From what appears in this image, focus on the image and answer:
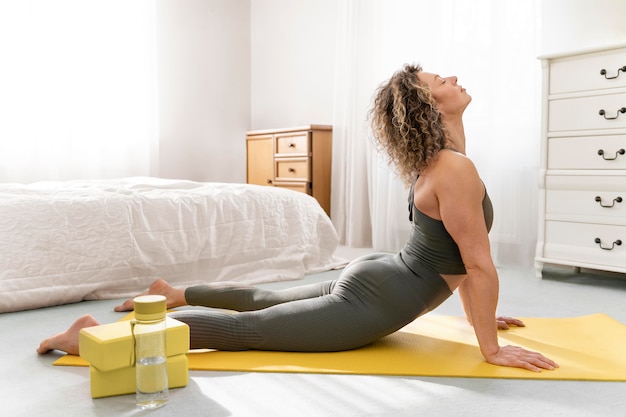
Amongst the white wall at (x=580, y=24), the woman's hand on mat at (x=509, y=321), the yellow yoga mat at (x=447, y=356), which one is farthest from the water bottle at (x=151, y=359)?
the white wall at (x=580, y=24)

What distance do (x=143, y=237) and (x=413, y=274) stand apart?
1.41 metres

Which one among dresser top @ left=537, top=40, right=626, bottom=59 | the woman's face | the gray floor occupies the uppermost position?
dresser top @ left=537, top=40, right=626, bottom=59

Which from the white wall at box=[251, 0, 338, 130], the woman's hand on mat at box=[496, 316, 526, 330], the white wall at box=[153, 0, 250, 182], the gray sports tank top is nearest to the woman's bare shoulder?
the gray sports tank top

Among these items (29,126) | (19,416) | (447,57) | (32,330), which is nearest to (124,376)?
(19,416)

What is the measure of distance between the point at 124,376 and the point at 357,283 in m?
0.65

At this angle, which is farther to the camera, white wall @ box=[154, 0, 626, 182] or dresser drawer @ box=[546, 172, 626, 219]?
white wall @ box=[154, 0, 626, 182]

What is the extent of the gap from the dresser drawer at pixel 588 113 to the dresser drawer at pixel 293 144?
190 centimetres

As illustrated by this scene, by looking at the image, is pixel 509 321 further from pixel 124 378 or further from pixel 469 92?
pixel 469 92

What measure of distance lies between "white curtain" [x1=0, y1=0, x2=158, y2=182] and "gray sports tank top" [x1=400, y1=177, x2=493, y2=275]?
11.3 feet

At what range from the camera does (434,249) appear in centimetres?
167

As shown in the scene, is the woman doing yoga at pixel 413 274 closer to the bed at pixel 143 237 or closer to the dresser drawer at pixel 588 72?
the bed at pixel 143 237

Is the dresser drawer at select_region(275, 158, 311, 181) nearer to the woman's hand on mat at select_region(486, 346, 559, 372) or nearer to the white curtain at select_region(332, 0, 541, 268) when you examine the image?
the white curtain at select_region(332, 0, 541, 268)

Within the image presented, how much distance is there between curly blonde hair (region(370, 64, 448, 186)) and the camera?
65.4 inches

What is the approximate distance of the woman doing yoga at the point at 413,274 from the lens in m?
1.59
